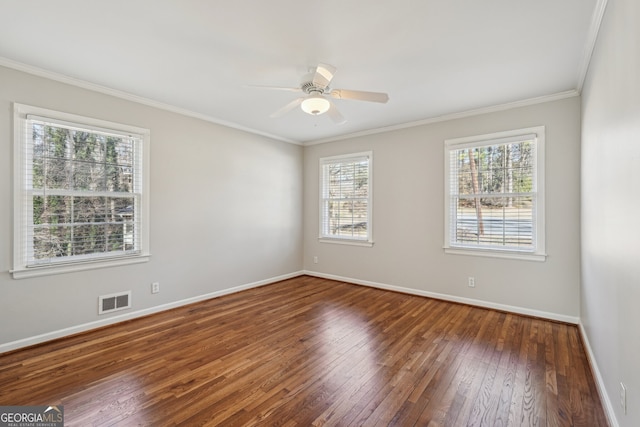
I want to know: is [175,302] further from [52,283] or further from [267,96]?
[267,96]

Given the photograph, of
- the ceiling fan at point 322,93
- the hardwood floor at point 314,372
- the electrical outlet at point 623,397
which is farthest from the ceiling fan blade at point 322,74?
the electrical outlet at point 623,397

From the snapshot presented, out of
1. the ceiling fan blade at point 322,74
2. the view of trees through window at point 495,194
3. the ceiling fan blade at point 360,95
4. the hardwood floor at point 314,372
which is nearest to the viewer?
the hardwood floor at point 314,372

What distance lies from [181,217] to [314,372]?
109 inches

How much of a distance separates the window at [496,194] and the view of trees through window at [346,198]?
4.73 feet

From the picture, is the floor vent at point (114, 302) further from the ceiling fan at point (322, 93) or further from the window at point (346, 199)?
the window at point (346, 199)

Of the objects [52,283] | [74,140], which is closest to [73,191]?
[74,140]

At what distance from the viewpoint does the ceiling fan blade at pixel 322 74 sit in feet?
8.15

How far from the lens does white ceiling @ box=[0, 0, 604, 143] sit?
1999 millimetres

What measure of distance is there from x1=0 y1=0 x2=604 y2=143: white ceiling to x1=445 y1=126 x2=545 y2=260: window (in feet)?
2.09

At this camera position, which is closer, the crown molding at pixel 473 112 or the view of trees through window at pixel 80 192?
the view of trees through window at pixel 80 192

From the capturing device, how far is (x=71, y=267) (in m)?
3.06

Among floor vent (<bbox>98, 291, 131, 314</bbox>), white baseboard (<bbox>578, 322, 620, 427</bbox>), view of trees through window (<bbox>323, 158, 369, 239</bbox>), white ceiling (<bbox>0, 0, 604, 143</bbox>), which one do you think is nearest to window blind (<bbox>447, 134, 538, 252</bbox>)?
white ceiling (<bbox>0, 0, 604, 143</bbox>)

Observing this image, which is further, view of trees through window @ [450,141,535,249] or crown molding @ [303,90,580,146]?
view of trees through window @ [450,141,535,249]

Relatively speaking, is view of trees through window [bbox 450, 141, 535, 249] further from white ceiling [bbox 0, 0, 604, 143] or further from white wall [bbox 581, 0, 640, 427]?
white wall [bbox 581, 0, 640, 427]
